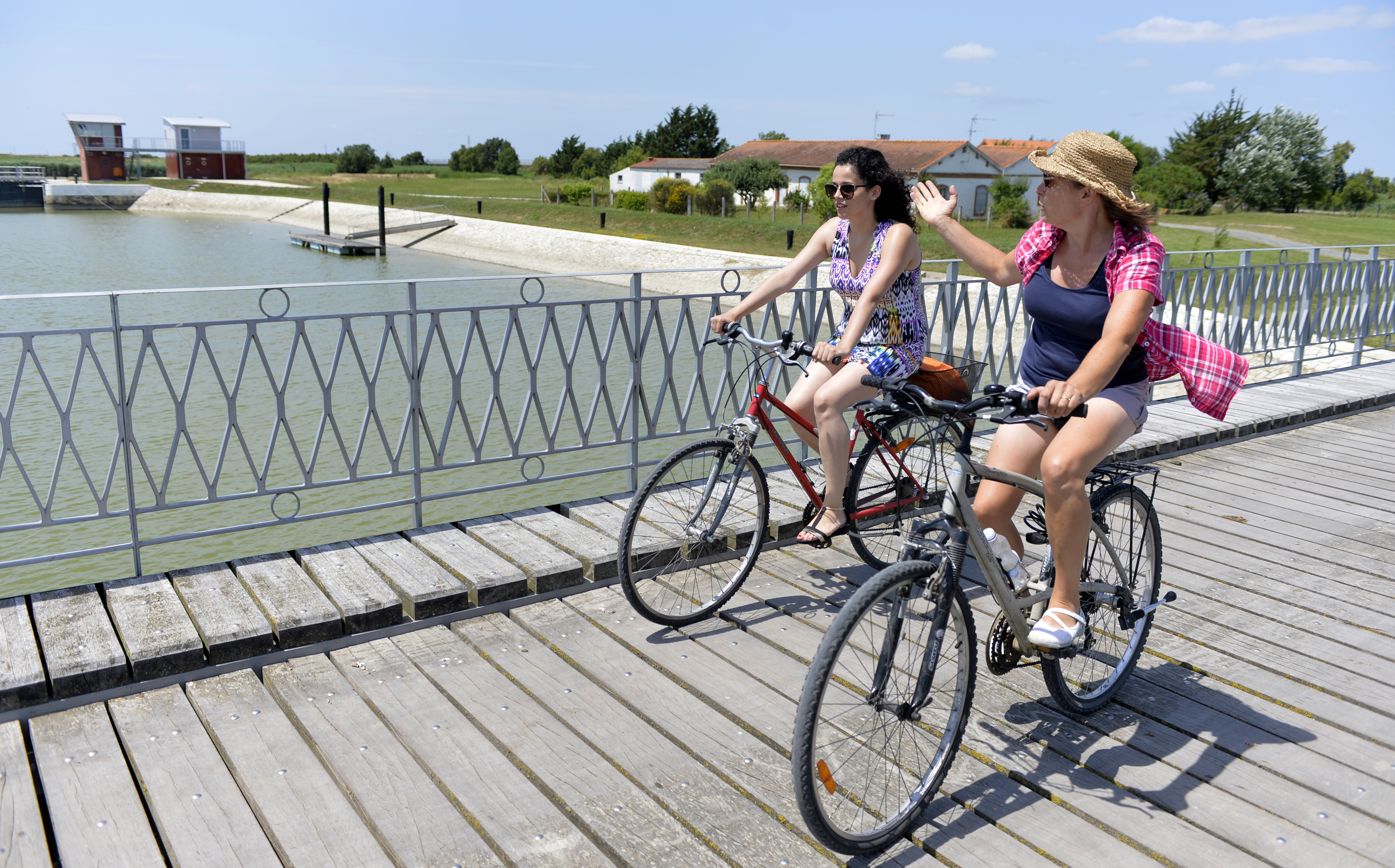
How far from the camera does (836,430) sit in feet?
12.4

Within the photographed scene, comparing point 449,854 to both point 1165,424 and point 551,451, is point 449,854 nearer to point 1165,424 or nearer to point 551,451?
point 551,451

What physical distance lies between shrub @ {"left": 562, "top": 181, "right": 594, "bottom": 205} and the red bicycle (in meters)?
53.8

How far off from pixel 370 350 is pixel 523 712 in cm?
1363

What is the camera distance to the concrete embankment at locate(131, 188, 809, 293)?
32312mm

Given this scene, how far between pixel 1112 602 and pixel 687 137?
81.6m

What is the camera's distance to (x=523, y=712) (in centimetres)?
315

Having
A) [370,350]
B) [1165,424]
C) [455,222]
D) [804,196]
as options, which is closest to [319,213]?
[455,222]

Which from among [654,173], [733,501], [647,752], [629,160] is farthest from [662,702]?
[629,160]

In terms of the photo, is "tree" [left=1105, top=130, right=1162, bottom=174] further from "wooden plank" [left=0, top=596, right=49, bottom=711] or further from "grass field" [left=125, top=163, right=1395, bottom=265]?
"wooden plank" [left=0, top=596, right=49, bottom=711]

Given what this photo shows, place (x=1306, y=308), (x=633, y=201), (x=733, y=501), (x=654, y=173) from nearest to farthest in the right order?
(x=733, y=501) < (x=1306, y=308) < (x=633, y=201) < (x=654, y=173)

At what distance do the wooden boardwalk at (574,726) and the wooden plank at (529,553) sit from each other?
17 millimetres

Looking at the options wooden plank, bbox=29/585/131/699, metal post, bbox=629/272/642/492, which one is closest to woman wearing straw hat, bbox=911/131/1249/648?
metal post, bbox=629/272/642/492

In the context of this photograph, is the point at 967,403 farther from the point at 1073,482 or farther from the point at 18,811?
the point at 18,811

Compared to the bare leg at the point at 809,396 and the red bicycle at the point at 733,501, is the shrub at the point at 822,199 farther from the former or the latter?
the bare leg at the point at 809,396
